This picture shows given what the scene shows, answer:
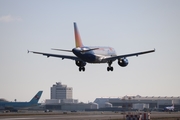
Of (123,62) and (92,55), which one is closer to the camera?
(92,55)

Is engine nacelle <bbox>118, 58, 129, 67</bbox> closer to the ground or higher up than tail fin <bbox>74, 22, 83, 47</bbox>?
closer to the ground

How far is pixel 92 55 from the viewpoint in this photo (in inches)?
3492

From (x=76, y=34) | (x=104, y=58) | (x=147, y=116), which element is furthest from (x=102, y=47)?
(x=147, y=116)

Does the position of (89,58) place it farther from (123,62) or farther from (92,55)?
(123,62)

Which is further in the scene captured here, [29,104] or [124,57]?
[29,104]

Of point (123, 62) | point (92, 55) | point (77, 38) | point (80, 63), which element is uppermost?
point (77, 38)

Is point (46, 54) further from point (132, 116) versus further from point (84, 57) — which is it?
point (132, 116)

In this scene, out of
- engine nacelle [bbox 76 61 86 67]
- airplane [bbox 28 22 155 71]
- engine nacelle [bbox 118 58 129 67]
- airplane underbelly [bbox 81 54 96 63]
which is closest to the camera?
airplane [bbox 28 22 155 71]

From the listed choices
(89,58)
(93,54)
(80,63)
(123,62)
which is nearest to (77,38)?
(93,54)

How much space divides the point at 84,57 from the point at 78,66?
950 centimetres

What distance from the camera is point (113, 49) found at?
339 ft

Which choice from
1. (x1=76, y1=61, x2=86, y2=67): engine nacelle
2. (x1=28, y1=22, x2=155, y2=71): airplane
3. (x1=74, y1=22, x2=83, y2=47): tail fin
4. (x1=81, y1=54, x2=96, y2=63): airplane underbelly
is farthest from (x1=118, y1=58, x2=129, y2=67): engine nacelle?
(x1=74, y1=22, x2=83, y2=47): tail fin

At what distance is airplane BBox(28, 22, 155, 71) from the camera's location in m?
85.7

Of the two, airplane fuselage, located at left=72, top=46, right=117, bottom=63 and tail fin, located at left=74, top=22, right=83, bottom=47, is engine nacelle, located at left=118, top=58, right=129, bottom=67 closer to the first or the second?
airplane fuselage, located at left=72, top=46, right=117, bottom=63
